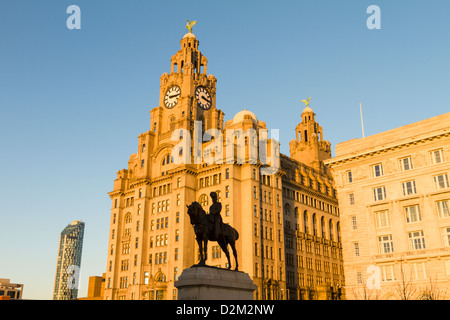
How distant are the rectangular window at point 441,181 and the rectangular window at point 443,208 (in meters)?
1.89

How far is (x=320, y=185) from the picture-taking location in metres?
118

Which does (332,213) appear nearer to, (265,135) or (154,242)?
(265,135)

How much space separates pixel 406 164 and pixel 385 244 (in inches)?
431

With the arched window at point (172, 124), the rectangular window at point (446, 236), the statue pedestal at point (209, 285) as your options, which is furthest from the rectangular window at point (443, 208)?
the arched window at point (172, 124)

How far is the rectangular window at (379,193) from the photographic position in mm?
58625

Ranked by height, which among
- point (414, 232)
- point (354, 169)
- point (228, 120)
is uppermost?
point (228, 120)

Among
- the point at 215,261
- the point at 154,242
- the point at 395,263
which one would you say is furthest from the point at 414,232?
the point at 154,242

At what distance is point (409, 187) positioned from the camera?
5647 centimetres

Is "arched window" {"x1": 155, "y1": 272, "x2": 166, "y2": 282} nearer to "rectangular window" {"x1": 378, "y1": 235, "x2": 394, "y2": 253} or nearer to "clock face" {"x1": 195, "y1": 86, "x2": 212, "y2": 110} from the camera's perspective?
"clock face" {"x1": 195, "y1": 86, "x2": 212, "y2": 110}

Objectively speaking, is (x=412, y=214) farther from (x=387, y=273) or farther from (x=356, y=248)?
(x=356, y=248)

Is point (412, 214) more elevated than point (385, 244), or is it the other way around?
point (412, 214)

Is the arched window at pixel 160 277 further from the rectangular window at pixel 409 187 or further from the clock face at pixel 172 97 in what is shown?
the rectangular window at pixel 409 187

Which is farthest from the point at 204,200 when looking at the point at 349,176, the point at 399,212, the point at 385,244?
the point at 399,212

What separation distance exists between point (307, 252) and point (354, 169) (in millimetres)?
46574
